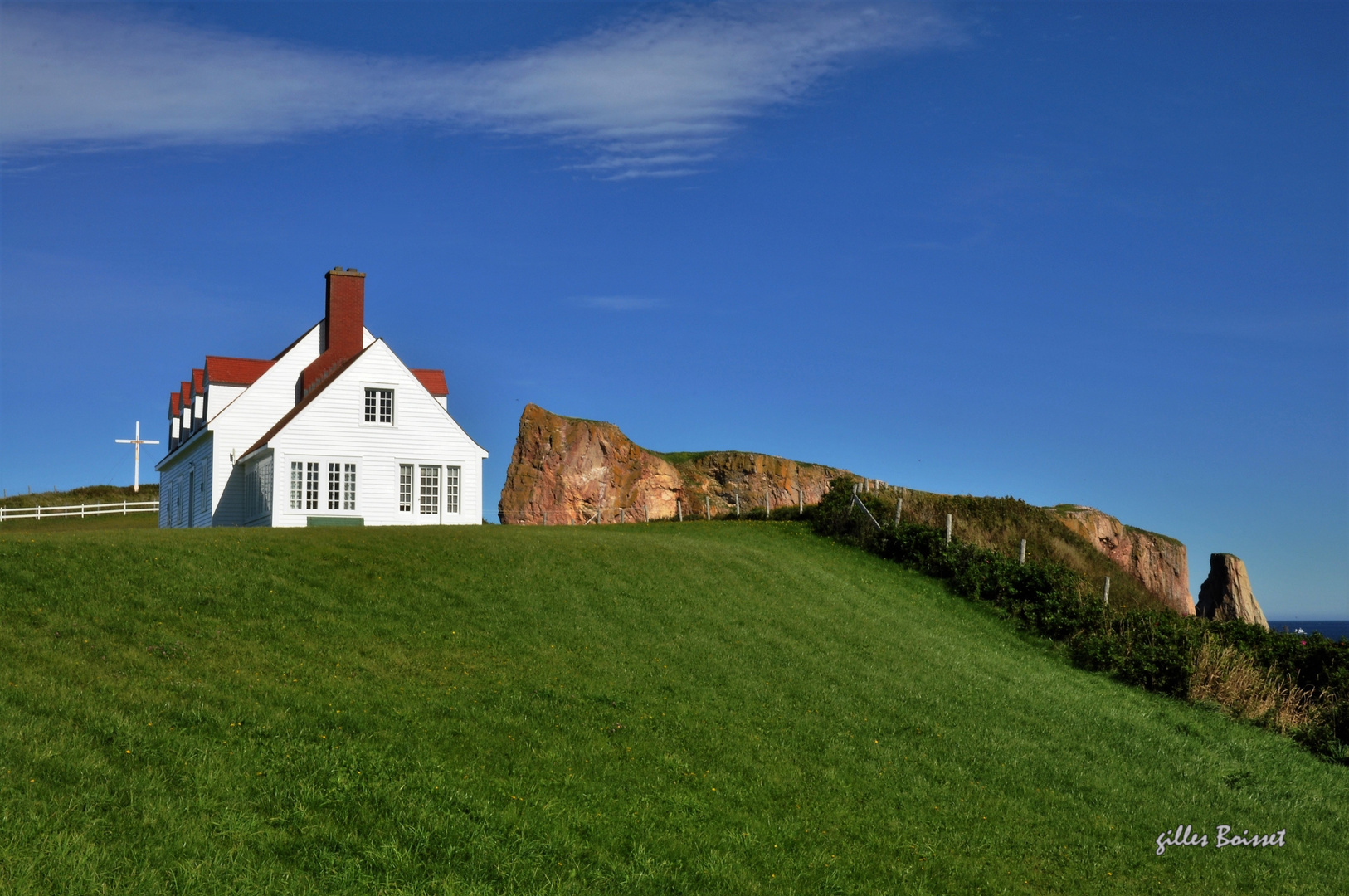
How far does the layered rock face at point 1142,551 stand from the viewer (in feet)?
285

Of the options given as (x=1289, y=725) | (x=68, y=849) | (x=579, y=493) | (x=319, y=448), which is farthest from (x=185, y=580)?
(x=579, y=493)

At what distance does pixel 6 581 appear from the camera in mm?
16375

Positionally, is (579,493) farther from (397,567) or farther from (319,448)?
(397,567)

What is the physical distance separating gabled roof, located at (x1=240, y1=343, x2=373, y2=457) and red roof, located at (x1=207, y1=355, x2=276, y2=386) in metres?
2.12

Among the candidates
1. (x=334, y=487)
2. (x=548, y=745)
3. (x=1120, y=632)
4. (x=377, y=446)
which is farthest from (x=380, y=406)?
(x=548, y=745)

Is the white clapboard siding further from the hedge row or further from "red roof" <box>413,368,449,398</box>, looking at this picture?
the hedge row

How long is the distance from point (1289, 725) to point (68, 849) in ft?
72.6

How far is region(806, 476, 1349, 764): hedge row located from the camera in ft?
75.9

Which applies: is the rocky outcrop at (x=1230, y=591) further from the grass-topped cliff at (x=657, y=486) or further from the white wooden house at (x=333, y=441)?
the white wooden house at (x=333, y=441)

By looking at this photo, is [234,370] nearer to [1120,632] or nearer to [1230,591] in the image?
[1120,632]

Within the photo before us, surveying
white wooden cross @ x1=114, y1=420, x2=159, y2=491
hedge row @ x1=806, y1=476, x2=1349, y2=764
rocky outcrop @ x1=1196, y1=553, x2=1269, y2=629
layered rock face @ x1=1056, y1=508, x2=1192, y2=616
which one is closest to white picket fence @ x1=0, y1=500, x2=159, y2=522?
white wooden cross @ x1=114, y1=420, x2=159, y2=491

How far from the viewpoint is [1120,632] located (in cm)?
2584

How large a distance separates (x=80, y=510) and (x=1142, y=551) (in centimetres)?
8401

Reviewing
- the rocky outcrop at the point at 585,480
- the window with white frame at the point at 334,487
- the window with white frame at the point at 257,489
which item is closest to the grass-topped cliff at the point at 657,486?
the rocky outcrop at the point at 585,480
